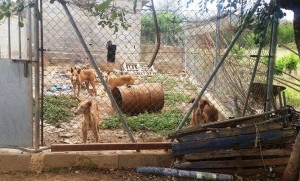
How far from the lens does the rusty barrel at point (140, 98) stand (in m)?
7.60

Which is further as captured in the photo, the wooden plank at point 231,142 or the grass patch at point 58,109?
the grass patch at point 58,109

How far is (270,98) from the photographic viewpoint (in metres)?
4.06

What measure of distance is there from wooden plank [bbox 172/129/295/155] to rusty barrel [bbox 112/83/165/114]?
3725 mm

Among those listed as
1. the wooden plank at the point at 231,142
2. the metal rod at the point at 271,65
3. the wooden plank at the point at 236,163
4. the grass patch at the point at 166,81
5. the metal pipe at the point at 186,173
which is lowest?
the metal pipe at the point at 186,173

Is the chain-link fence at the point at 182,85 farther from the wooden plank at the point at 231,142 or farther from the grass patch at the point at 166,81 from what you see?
the wooden plank at the point at 231,142

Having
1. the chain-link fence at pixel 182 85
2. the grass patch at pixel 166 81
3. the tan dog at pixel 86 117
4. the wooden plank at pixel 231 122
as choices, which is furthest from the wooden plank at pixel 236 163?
the grass patch at pixel 166 81

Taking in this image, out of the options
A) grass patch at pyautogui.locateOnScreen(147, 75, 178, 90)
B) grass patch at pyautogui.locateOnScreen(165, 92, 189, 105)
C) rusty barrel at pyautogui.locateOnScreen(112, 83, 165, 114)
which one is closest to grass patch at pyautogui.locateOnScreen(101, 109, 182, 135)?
rusty barrel at pyautogui.locateOnScreen(112, 83, 165, 114)

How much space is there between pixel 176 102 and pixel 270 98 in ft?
16.1

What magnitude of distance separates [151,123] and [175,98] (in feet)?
8.58

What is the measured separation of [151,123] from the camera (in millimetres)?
6723

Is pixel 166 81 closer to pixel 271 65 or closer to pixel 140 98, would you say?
pixel 140 98

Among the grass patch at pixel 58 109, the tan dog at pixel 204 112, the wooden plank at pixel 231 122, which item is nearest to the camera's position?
the wooden plank at pixel 231 122

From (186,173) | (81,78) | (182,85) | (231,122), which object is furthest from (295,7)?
(182,85)

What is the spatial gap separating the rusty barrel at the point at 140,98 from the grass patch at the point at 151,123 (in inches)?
12.6
